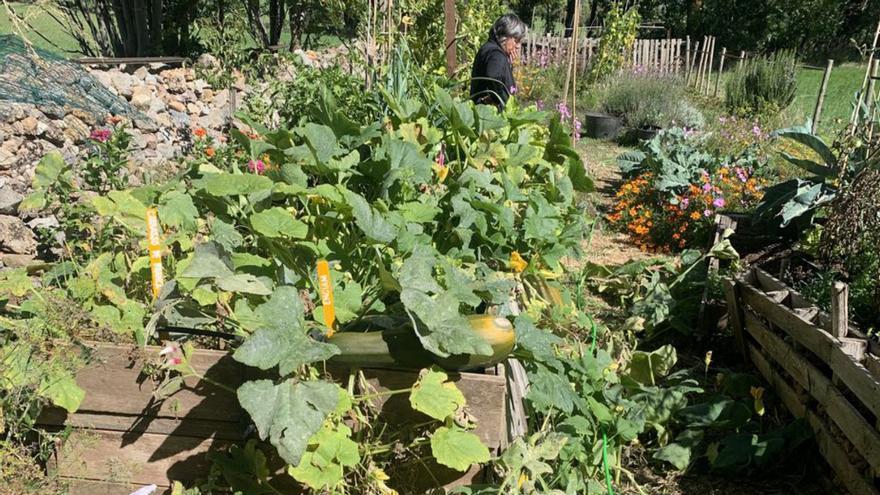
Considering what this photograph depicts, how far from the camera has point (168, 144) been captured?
20.5ft

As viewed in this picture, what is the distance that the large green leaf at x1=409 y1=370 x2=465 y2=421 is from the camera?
1812 millimetres

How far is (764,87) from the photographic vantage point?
10961 millimetres

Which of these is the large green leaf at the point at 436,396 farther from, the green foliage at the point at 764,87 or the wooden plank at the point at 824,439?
the green foliage at the point at 764,87

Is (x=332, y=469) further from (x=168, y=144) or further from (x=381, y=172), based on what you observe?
(x=168, y=144)

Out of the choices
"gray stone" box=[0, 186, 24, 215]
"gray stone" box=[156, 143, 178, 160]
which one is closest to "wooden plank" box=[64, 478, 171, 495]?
"gray stone" box=[0, 186, 24, 215]

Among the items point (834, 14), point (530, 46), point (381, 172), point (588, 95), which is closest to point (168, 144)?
point (381, 172)

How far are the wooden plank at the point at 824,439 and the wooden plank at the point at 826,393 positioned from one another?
72mm

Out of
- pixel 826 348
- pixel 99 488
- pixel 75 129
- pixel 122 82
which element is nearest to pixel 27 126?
pixel 75 129

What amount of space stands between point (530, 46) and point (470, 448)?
589 inches

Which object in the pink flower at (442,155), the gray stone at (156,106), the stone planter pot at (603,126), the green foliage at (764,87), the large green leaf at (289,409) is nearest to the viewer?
the large green leaf at (289,409)

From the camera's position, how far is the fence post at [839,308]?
2684 mm

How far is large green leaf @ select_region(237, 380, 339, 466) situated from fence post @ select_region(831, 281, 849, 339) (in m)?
1.89

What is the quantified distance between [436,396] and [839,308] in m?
1.67

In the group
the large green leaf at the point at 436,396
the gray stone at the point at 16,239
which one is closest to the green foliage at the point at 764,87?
the gray stone at the point at 16,239
